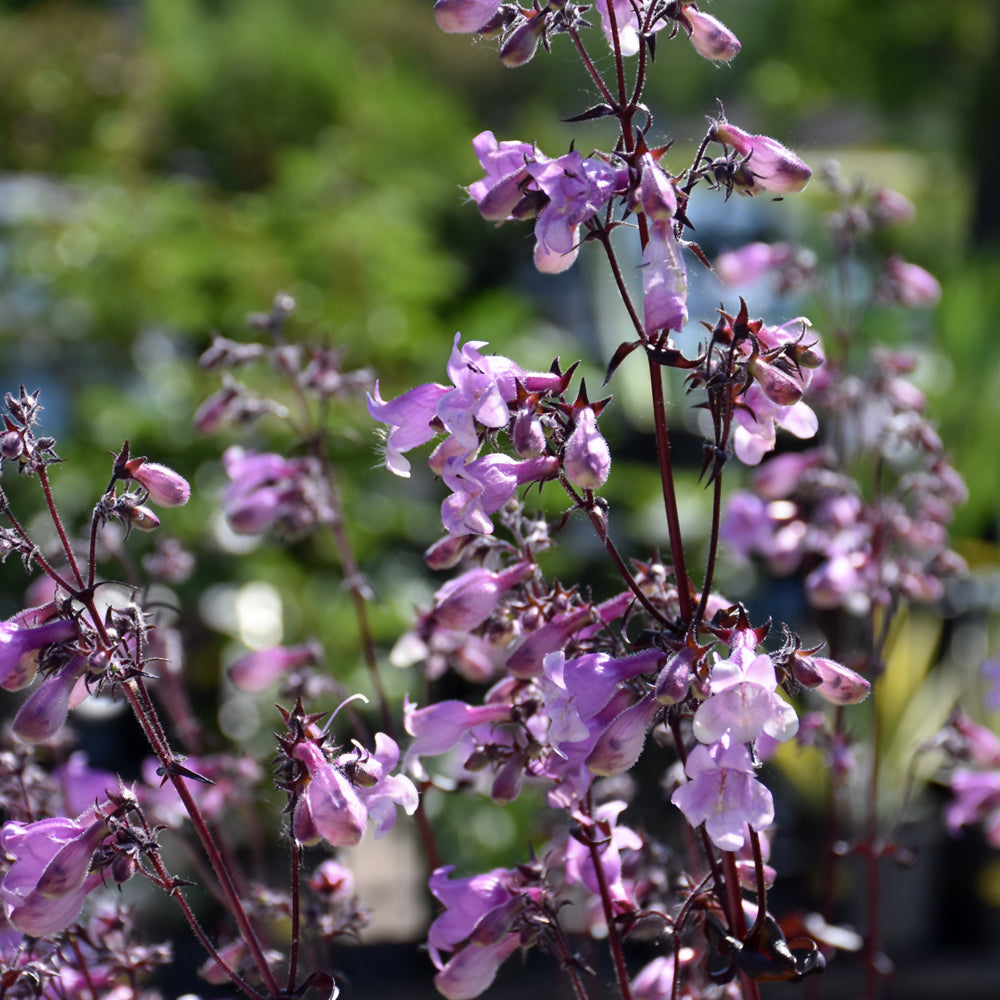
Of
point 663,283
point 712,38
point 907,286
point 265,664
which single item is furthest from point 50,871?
point 907,286

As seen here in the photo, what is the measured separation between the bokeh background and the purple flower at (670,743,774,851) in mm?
767

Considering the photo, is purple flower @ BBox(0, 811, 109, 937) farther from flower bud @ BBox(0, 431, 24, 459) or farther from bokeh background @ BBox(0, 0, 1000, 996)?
bokeh background @ BBox(0, 0, 1000, 996)

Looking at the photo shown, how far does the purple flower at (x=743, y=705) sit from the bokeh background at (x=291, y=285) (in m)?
0.72

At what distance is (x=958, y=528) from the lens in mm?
4680

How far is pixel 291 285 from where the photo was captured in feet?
14.9

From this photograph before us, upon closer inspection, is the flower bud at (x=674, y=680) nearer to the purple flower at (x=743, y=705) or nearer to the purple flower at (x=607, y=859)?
the purple flower at (x=743, y=705)

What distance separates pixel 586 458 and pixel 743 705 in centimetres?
23

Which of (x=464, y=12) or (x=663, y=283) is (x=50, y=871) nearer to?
(x=663, y=283)

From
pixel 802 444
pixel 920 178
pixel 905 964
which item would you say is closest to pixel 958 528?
pixel 802 444

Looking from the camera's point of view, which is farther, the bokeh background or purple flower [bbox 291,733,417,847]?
the bokeh background

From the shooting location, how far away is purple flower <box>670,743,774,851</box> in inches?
36.6

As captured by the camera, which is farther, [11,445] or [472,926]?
[472,926]

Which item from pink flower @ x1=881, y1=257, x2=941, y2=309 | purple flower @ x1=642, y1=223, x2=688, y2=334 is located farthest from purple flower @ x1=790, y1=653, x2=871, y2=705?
pink flower @ x1=881, y1=257, x2=941, y2=309

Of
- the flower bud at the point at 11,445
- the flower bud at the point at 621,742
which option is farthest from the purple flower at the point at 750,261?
the flower bud at the point at 11,445
